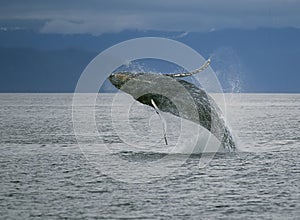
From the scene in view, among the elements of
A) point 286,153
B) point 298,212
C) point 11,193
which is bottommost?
point 11,193

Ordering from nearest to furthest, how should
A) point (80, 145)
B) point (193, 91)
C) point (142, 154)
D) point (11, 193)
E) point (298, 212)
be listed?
point (298, 212)
point (11, 193)
point (193, 91)
point (142, 154)
point (80, 145)

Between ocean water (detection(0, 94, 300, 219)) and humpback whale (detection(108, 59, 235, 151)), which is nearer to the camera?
ocean water (detection(0, 94, 300, 219))

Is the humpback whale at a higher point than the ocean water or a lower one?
higher

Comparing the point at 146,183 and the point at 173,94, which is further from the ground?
the point at 173,94

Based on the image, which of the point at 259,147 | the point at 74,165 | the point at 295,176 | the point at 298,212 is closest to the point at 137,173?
the point at 74,165

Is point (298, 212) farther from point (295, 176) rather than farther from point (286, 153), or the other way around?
point (286, 153)

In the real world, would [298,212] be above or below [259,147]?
below

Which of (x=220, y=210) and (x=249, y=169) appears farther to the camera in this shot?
(x=249, y=169)

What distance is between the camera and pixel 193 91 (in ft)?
93.9

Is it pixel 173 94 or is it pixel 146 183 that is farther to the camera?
pixel 173 94

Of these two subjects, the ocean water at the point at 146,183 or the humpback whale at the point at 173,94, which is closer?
the ocean water at the point at 146,183

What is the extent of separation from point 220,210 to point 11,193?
22.5ft

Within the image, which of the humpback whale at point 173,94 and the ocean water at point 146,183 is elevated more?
the humpback whale at point 173,94

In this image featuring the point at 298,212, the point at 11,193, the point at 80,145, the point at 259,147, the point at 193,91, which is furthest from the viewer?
the point at 80,145
